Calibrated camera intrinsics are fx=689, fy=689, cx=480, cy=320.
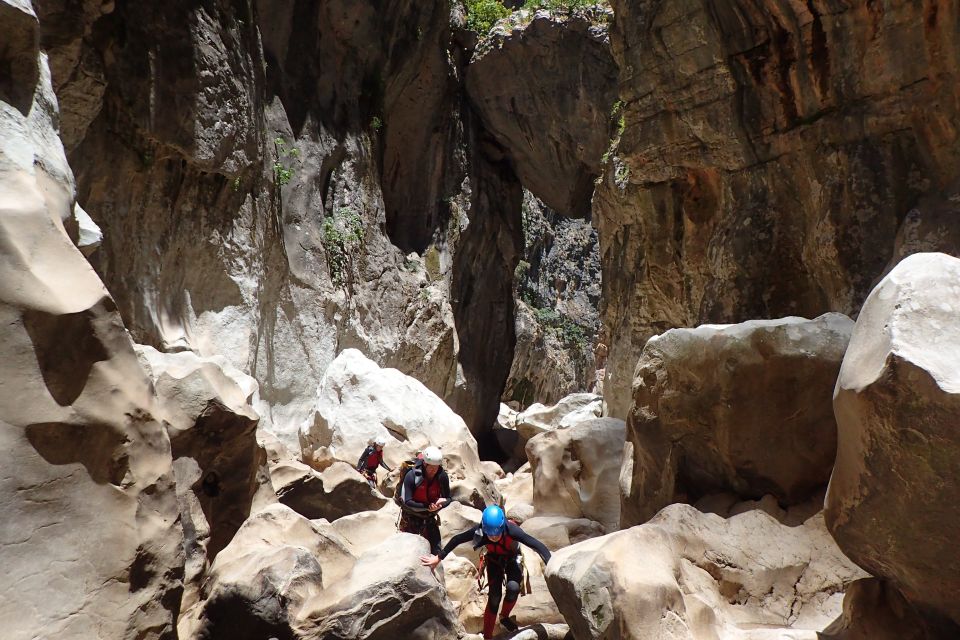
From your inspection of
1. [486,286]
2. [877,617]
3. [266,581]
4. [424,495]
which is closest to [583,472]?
A: [424,495]

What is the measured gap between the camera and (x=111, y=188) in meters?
9.46

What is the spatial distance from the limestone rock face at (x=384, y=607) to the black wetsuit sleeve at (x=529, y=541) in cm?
96

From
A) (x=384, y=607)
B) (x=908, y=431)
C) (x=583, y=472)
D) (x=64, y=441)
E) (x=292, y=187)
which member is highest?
(x=908, y=431)

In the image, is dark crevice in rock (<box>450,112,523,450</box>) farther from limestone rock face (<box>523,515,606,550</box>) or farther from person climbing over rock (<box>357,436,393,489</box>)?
limestone rock face (<box>523,515,606,550</box>)

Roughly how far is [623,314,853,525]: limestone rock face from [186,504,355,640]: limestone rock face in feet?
9.76

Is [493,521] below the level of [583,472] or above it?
above

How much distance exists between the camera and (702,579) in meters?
4.32

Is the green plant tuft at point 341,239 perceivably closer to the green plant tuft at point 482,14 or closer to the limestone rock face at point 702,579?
the green plant tuft at point 482,14

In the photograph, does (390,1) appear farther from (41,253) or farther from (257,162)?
(41,253)

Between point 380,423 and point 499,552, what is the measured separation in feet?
22.6

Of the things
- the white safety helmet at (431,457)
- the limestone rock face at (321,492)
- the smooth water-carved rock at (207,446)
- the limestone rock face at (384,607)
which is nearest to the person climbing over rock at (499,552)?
the limestone rock face at (384,607)

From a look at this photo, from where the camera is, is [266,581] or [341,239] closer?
[266,581]

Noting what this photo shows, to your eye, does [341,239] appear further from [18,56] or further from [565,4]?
[18,56]

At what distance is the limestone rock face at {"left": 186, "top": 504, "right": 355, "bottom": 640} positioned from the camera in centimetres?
362
